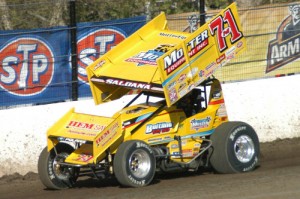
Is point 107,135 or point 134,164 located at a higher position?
point 107,135

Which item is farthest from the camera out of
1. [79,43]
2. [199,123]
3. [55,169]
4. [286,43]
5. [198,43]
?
[286,43]

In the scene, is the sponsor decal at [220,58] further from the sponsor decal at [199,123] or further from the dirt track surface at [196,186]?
the dirt track surface at [196,186]

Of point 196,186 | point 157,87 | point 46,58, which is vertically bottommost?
point 196,186

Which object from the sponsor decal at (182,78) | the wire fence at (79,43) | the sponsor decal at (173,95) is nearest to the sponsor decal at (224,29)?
the sponsor decal at (182,78)

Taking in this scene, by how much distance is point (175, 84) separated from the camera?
32.7ft

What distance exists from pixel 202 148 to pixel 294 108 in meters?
3.82

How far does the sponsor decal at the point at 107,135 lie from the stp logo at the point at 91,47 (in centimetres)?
319

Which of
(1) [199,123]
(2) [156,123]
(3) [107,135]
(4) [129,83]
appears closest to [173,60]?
(4) [129,83]

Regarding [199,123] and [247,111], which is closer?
[199,123]

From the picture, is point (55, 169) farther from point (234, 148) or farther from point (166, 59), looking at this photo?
point (234, 148)

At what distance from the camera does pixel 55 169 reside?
10.2 metres

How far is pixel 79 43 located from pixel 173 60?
10.4 feet

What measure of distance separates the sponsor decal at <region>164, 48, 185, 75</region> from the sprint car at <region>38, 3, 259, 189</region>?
13 mm

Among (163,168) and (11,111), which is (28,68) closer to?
(11,111)
